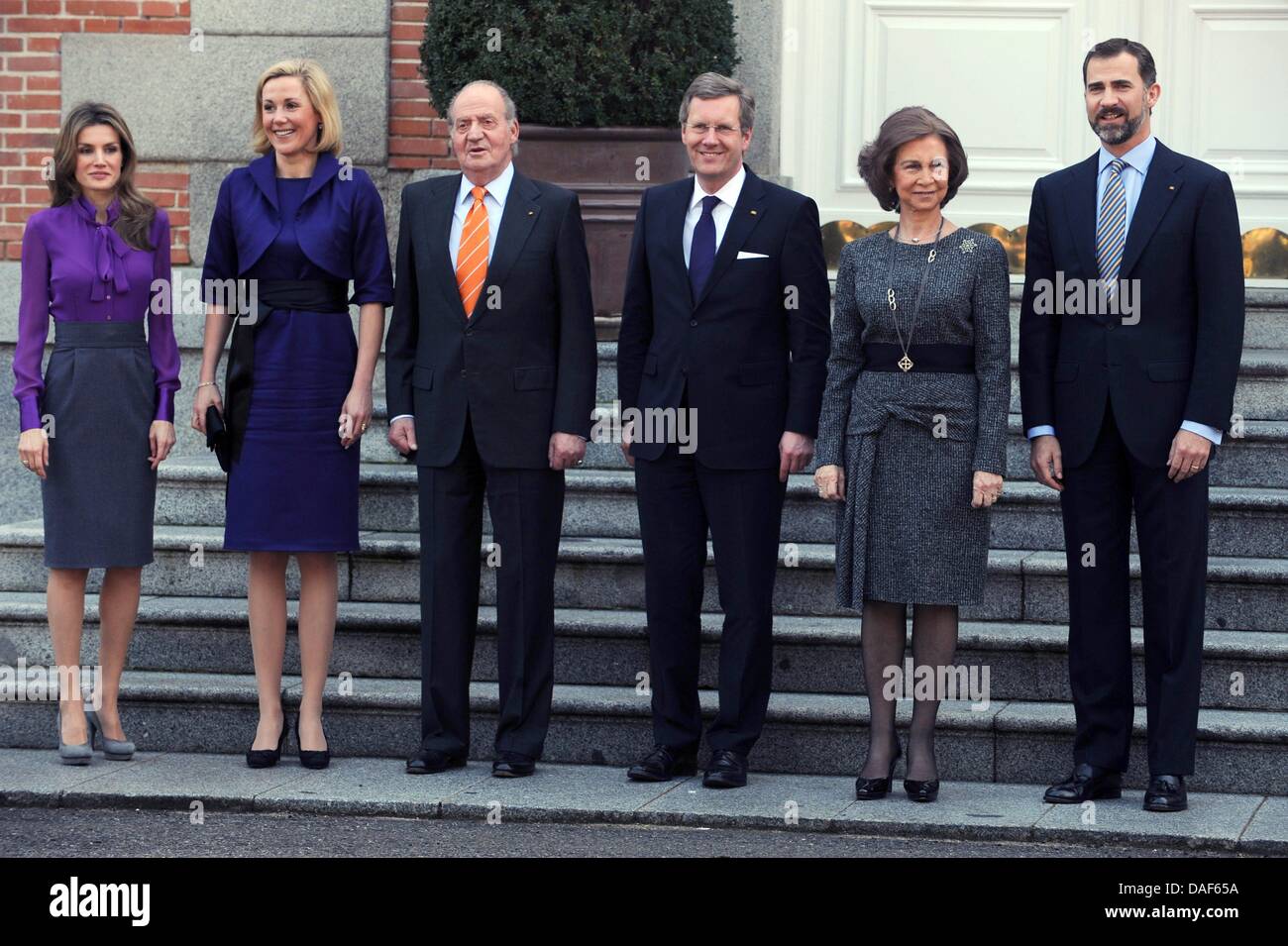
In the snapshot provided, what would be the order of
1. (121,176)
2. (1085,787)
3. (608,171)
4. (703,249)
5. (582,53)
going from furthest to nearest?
(608,171) < (582,53) < (121,176) < (703,249) < (1085,787)

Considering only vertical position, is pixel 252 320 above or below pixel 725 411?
above

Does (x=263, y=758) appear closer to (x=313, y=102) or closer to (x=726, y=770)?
(x=726, y=770)

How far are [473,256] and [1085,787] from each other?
2.49 m

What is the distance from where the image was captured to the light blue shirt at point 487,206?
6.15 metres

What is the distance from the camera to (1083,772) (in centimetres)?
568

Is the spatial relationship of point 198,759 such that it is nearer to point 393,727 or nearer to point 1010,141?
point 393,727

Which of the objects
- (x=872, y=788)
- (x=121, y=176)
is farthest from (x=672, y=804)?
(x=121, y=176)

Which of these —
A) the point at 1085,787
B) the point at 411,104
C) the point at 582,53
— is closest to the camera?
the point at 1085,787

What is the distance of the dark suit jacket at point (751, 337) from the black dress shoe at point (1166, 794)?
1.45 meters

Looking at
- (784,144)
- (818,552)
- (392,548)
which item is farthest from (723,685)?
(784,144)

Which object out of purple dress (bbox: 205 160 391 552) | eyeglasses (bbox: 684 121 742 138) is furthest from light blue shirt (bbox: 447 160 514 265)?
eyeglasses (bbox: 684 121 742 138)

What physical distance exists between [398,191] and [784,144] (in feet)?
5.87

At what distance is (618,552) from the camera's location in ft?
22.1

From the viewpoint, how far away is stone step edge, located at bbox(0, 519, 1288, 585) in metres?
6.36
